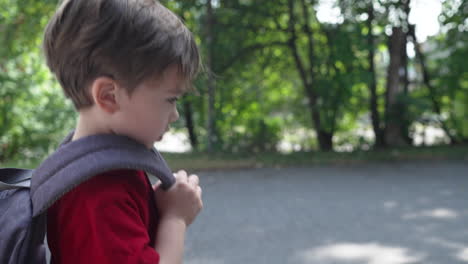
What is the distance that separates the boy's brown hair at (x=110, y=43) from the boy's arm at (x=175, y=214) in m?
0.29

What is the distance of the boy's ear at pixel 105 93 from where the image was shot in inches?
40.0

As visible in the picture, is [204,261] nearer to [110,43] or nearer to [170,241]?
[170,241]

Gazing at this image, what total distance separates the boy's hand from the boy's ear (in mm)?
242

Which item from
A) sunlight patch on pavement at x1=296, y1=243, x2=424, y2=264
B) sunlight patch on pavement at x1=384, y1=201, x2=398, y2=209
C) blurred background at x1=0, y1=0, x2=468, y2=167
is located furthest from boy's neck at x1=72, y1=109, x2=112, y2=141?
blurred background at x1=0, y1=0, x2=468, y2=167

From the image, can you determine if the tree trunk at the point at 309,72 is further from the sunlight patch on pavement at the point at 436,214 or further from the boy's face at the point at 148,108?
the boy's face at the point at 148,108

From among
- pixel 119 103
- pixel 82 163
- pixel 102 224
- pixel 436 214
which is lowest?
pixel 436 214

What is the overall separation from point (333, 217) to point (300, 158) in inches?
113

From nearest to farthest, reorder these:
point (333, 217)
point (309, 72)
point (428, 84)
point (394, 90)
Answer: point (333, 217)
point (394, 90)
point (309, 72)
point (428, 84)

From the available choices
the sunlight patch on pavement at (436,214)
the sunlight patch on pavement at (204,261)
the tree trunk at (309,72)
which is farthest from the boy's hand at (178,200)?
the tree trunk at (309,72)

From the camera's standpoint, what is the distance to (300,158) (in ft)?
22.5

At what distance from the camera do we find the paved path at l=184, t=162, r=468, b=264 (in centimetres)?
312

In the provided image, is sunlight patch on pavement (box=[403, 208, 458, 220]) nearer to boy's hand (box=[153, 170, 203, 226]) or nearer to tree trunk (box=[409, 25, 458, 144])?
boy's hand (box=[153, 170, 203, 226])

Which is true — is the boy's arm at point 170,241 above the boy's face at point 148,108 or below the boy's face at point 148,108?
below

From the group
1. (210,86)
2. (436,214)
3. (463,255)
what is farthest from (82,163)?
(210,86)
